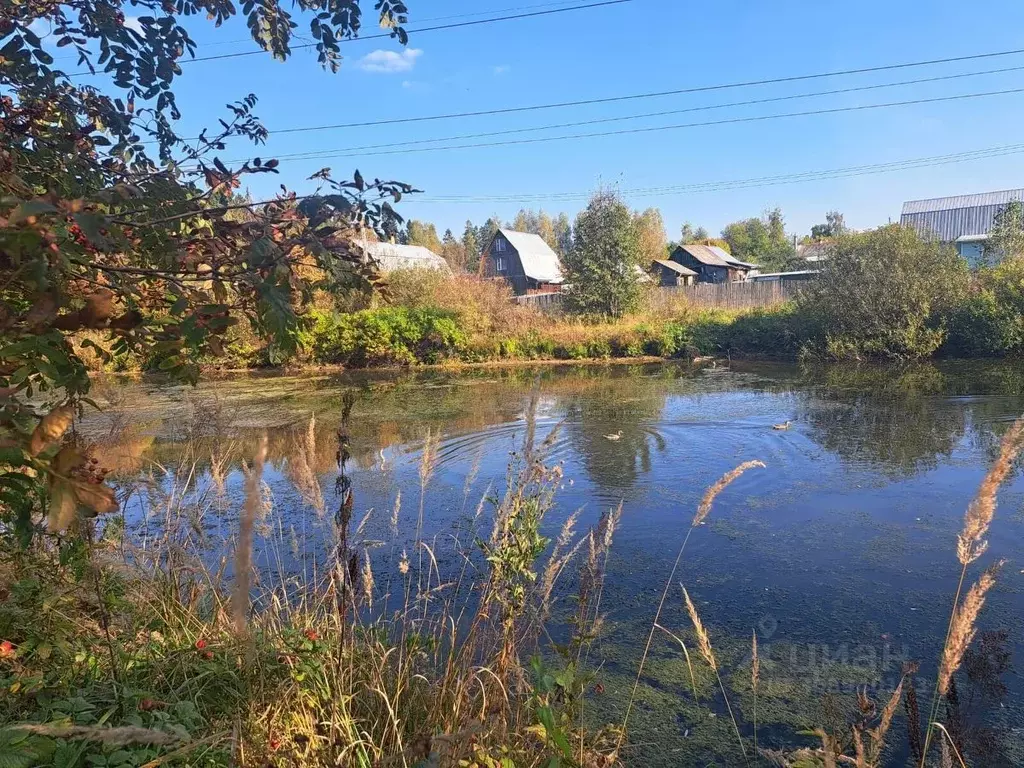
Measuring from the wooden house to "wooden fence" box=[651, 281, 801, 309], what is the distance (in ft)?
58.1

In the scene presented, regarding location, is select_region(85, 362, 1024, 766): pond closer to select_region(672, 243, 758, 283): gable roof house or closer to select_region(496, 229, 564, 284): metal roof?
select_region(672, 243, 758, 283): gable roof house

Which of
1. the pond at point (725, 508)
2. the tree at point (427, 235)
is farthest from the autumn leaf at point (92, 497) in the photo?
the tree at point (427, 235)

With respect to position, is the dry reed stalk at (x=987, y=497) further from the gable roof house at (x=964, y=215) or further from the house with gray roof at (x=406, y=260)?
the gable roof house at (x=964, y=215)

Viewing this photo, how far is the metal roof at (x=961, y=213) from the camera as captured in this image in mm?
42469

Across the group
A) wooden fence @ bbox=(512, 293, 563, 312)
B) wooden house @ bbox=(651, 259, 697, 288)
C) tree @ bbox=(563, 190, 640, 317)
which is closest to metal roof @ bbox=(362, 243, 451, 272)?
wooden fence @ bbox=(512, 293, 563, 312)

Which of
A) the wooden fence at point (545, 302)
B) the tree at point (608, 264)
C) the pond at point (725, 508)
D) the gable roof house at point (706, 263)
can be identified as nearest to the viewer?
the pond at point (725, 508)

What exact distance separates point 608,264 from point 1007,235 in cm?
1876

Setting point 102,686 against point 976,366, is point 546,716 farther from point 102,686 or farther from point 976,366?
point 976,366

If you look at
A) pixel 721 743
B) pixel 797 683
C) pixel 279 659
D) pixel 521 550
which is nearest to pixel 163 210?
pixel 279 659

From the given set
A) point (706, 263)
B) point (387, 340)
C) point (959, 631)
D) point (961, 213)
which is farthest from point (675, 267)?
point (959, 631)

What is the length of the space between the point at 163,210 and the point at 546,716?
1.99 m

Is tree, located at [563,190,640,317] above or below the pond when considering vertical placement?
above

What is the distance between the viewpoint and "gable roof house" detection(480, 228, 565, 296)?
1993 inches

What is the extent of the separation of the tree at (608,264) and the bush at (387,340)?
556cm
